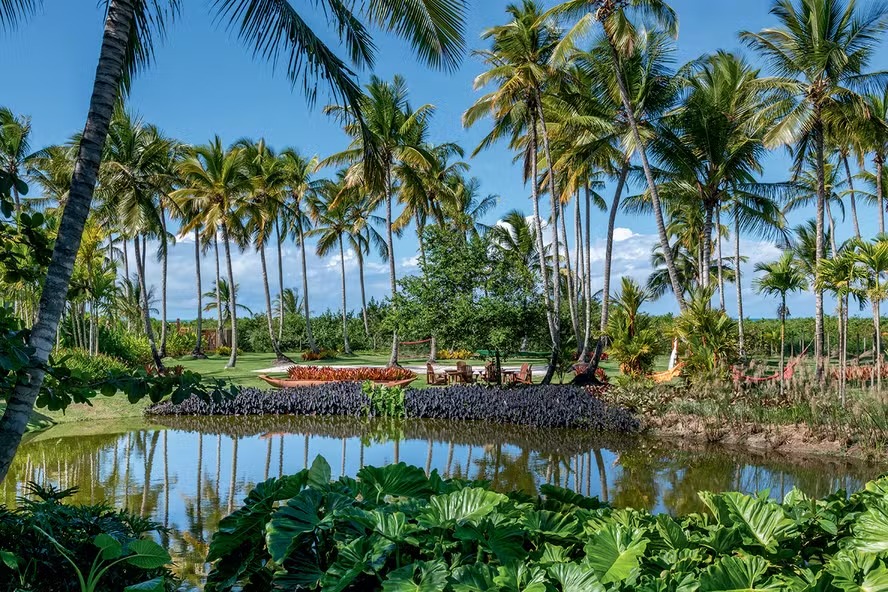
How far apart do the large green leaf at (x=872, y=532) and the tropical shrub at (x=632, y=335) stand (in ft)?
50.3

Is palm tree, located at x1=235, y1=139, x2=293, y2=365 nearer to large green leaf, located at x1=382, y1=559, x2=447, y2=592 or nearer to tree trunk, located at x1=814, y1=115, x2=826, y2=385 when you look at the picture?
tree trunk, located at x1=814, y1=115, x2=826, y2=385

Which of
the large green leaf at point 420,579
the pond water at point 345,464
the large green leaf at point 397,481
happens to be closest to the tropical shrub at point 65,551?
the large green leaf at point 397,481

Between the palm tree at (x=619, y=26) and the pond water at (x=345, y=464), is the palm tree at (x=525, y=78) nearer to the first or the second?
the palm tree at (x=619, y=26)

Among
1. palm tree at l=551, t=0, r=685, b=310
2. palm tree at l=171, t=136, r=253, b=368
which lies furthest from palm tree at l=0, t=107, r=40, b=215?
palm tree at l=551, t=0, r=685, b=310

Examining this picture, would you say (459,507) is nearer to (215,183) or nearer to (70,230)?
(70,230)

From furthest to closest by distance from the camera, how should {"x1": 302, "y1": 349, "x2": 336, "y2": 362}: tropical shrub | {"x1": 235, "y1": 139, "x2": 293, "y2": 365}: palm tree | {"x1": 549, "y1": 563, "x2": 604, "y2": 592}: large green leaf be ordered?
{"x1": 302, "y1": 349, "x2": 336, "y2": 362}: tropical shrub < {"x1": 235, "y1": 139, "x2": 293, "y2": 365}: palm tree < {"x1": 549, "y1": 563, "x2": 604, "y2": 592}: large green leaf

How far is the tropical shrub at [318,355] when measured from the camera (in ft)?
111

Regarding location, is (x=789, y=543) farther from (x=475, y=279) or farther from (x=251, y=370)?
(x=251, y=370)

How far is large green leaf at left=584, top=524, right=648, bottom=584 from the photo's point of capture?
2.49 metres

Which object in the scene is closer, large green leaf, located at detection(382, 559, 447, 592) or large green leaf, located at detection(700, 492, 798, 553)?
large green leaf, located at detection(382, 559, 447, 592)

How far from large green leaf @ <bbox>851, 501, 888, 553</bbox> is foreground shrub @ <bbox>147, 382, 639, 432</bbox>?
1127 cm

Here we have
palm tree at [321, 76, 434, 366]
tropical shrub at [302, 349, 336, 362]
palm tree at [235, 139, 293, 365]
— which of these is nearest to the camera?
palm tree at [321, 76, 434, 366]

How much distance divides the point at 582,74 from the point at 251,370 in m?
16.7

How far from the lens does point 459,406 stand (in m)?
15.8
